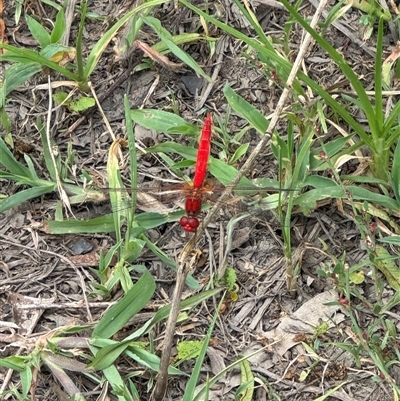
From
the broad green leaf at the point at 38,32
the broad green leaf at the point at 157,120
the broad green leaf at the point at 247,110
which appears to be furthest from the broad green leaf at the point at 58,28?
the broad green leaf at the point at 247,110

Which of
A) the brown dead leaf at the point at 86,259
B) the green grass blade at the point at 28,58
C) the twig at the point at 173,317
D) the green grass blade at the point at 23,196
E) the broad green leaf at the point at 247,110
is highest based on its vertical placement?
the broad green leaf at the point at 247,110

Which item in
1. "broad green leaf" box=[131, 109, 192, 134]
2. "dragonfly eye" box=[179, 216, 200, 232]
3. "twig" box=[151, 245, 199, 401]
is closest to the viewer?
"twig" box=[151, 245, 199, 401]

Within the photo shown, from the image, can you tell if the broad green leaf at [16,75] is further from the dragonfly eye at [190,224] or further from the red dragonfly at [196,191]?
the dragonfly eye at [190,224]

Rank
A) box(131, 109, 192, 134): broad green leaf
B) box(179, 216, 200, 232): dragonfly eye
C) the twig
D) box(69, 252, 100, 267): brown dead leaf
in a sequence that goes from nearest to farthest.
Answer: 1. the twig
2. box(179, 216, 200, 232): dragonfly eye
3. box(69, 252, 100, 267): brown dead leaf
4. box(131, 109, 192, 134): broad green leaf

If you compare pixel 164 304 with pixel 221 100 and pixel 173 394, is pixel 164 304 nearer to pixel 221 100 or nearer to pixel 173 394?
pixel 173 394

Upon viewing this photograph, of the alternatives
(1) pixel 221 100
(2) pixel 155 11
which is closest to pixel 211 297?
(1) pixel 221 100

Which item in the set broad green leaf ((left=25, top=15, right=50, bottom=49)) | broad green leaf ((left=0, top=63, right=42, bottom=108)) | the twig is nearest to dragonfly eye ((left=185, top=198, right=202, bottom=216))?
the twig

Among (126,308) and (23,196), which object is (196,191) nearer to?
(126,308)

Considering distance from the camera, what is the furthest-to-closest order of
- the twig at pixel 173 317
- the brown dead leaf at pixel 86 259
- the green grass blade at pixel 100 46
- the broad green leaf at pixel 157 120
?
1. the green grass blade at pixel 100 46
2. the broad green leaf at pixel 157 120
3. the brown dead leaf at pixel 86 259
4. the twig at pixel 173 317

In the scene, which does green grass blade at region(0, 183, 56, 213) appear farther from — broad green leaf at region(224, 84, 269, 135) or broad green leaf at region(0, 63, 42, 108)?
broad green leaf at region(224, 84, 269, 135)
